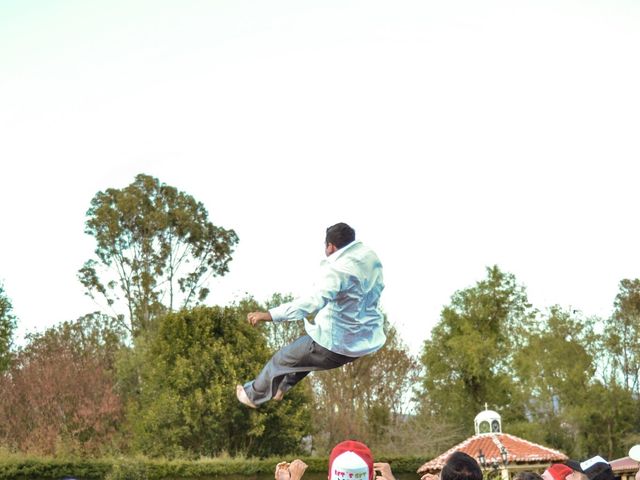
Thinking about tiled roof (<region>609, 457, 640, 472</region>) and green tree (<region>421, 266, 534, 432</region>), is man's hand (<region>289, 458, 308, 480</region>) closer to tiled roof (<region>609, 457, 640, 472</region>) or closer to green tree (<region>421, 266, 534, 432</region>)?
tiled roof (<region>609, 457, 640, 472</region>)

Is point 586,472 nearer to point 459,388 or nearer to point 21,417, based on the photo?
point 21,417

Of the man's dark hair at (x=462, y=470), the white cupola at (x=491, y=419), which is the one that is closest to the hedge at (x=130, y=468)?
the white cupola at (x=491, y=419)

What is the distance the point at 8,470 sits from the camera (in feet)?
109

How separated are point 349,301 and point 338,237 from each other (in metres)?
0.56

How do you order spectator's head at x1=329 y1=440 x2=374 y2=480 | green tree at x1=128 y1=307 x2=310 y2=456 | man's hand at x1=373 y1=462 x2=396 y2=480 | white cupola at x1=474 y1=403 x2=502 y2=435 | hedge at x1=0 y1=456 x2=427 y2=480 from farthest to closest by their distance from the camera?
white cupola at x1=474 y1=403 x2=502 y2=435, green tree at x1=128 y1=307 x2=310 y2=456, hedge at x1=0 y1=456 x2=427 y2=480, man's hand at x1=373 y1=462 x2=396 y2=480, spectator's head at x1=329 y1=440 x2=374 y2=480

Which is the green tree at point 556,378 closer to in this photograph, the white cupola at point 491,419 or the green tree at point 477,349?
the green tree at point 477,349

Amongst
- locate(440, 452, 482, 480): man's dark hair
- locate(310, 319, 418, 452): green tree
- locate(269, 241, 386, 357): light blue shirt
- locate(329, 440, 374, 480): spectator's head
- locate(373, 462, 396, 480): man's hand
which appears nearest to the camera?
locate(440, 452, 482, 480): man's dark hair

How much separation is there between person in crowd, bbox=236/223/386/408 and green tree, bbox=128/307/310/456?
128 feet

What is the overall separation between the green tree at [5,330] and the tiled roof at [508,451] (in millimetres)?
25842

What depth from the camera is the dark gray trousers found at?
313 inches

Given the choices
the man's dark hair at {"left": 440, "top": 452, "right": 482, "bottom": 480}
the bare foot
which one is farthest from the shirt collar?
the man's dark hair at {"left": 440, "top": 452, "right": 482, "bottom": 480}

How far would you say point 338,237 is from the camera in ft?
25.7

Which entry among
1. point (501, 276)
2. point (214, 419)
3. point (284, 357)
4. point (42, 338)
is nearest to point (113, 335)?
point (42, 338)

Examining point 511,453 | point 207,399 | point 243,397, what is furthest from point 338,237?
point 207,399
